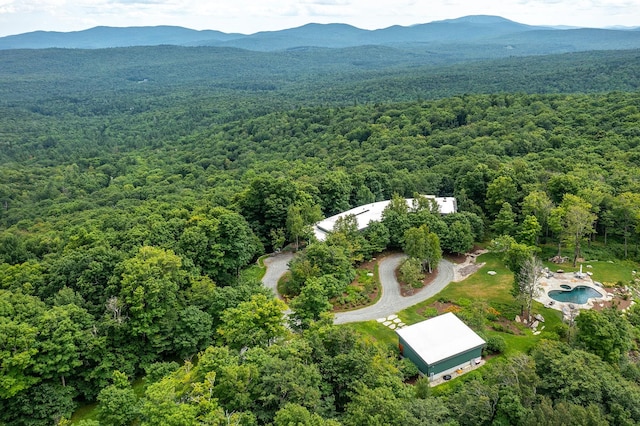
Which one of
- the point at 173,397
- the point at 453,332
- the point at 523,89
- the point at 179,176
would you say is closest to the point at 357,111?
the point at 179,176

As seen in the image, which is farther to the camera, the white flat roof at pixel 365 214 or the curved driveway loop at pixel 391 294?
the white flat roof at pixel 365 214

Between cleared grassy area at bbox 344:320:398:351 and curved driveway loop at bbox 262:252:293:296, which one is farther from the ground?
cleared grassy area at bbox 344:320:398:351

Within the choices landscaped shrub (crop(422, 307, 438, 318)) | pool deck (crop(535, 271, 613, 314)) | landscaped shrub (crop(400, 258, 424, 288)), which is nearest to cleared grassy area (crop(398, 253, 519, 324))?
landscaped shrub (crop(422, 307, 438, 318))

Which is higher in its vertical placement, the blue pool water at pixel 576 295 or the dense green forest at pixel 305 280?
the dense green forest at pixel 305 280

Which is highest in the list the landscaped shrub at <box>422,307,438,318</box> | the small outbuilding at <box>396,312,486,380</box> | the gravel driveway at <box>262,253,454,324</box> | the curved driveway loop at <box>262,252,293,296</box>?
the small outbuilding at <box>396,312,486,380</box>

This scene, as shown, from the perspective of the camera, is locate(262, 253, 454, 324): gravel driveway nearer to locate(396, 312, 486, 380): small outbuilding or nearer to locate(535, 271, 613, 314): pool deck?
locate(396, 312, 486, 380): small outbuilding

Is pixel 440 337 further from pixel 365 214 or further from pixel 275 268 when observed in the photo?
pixel 365 214

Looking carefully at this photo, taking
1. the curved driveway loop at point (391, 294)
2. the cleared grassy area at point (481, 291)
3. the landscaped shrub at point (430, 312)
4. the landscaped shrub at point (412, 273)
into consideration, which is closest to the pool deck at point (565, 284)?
the cleared grassy area at point (481, 291)

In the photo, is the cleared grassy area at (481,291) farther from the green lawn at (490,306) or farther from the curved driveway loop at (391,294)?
the curved driveway loop at (391,294)
